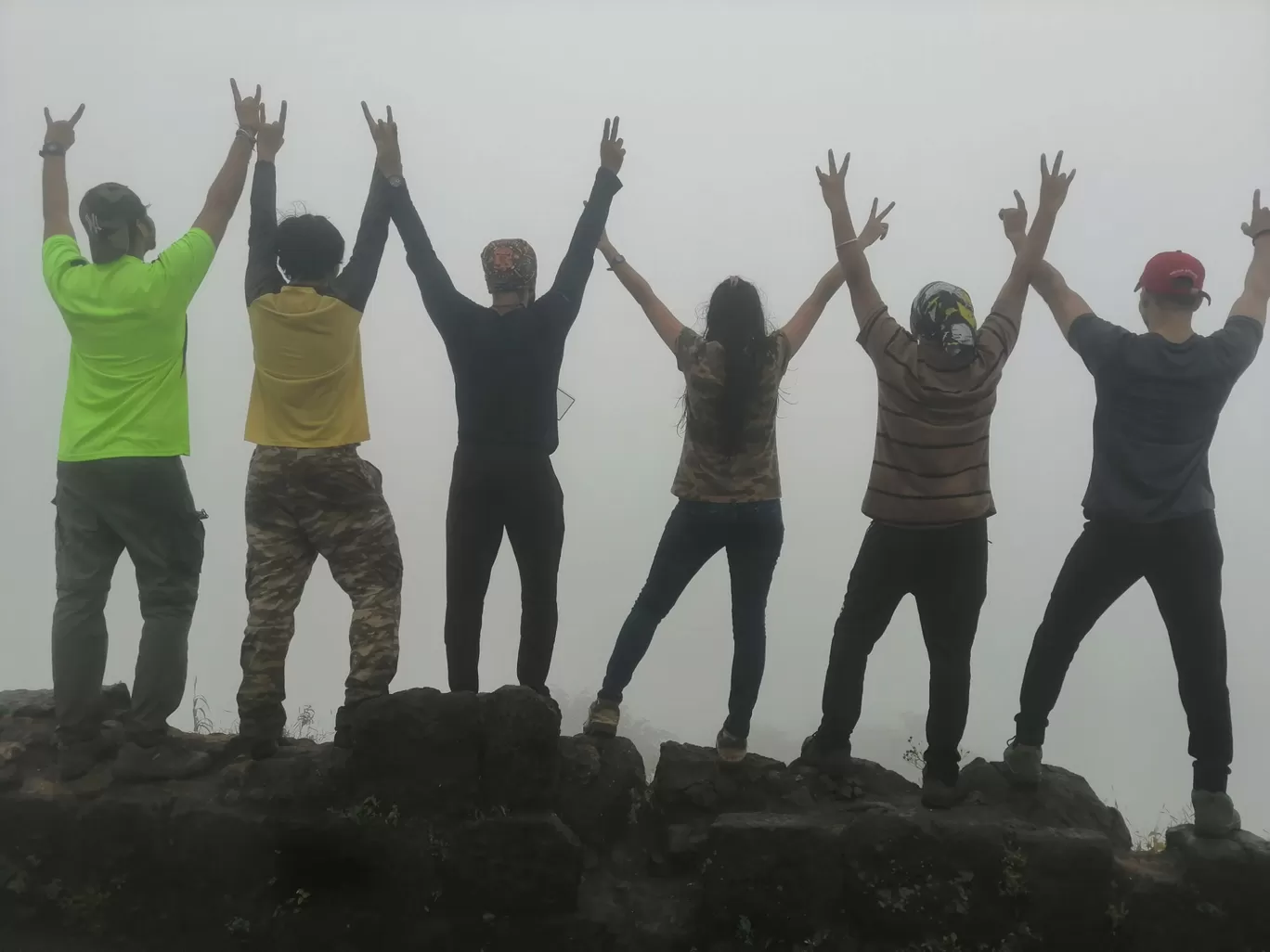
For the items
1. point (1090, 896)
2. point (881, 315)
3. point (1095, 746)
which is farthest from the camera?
point (1095, 746)

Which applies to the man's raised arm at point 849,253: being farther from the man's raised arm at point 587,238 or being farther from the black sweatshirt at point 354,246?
the black sweatshirt at point 354,246

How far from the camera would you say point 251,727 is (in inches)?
159

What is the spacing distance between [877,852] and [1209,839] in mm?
1461

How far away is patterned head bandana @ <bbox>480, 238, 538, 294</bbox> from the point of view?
13.6 ft

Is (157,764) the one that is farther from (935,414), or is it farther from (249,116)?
(935,414)

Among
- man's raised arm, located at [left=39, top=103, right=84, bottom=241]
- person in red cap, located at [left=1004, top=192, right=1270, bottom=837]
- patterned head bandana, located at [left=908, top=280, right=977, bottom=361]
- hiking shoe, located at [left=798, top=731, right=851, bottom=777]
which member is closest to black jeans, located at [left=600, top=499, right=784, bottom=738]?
hiking shoe, located at [left=798, top=731, right=851, bottom=777]

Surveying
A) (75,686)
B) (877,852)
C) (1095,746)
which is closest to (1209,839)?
(877,852)

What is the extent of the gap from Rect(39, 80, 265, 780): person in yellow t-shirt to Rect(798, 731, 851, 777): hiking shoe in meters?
2.84

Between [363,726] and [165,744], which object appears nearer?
[363,726]

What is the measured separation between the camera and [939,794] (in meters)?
3.92

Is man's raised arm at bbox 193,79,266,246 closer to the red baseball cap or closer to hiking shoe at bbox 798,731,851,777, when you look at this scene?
hiking shoe at bbox 798,731,851,777

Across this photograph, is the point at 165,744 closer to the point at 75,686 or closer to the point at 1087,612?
the point at 75,686

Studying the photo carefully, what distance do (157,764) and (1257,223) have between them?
5712 millimetres

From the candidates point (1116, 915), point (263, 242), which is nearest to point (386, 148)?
point (263, 242)
